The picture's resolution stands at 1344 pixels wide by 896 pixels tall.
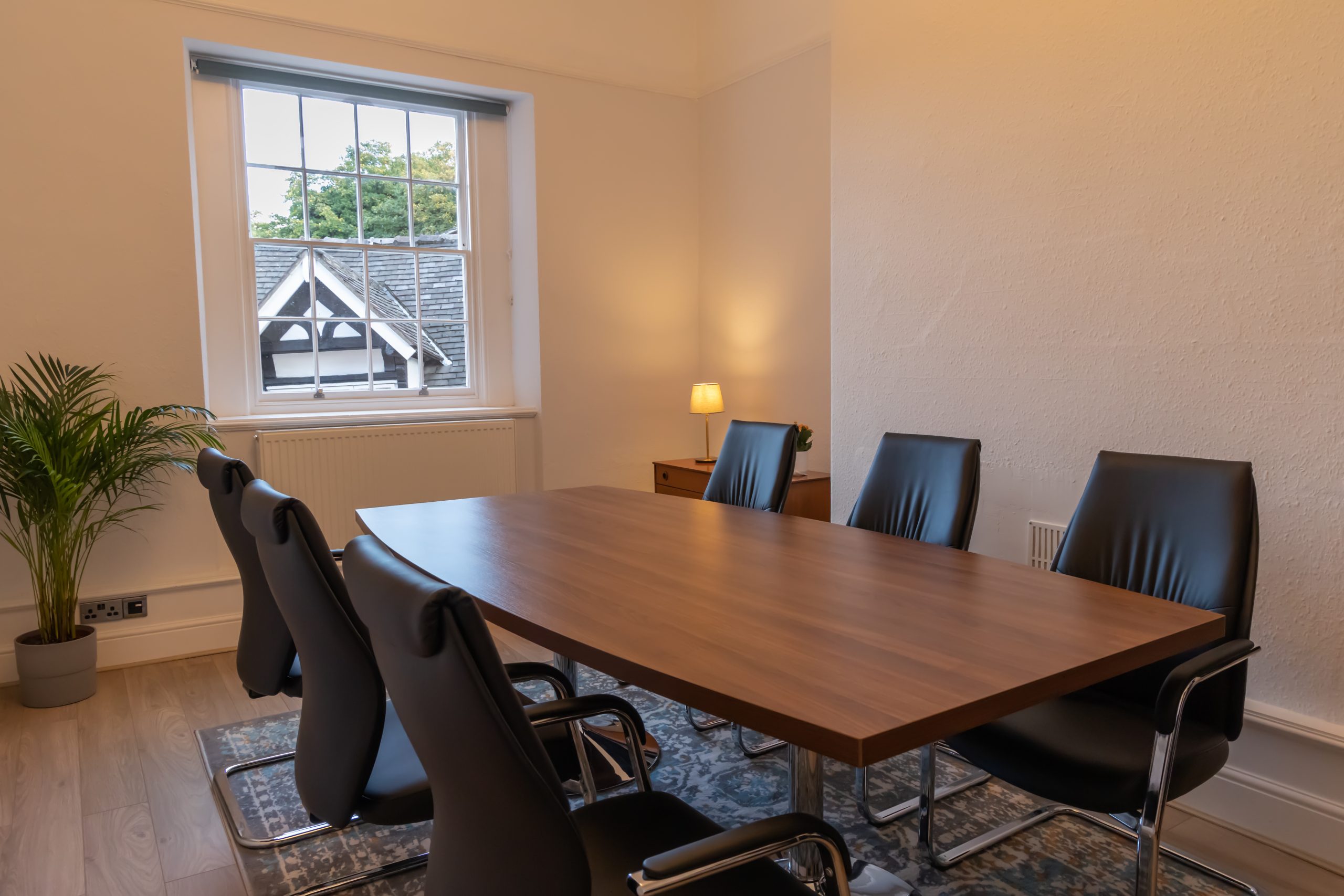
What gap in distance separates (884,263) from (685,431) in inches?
84.6

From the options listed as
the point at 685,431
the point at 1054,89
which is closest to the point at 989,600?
the point at 1054,89

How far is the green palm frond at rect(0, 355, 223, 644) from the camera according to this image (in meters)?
3.19

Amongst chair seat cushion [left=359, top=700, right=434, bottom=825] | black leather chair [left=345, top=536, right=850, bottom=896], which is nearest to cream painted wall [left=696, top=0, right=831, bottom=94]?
chair seat cushion [left=359, top=700, right=434, bottom=825]

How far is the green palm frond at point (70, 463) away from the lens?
3188 millimetres

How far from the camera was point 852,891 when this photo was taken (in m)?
2.02

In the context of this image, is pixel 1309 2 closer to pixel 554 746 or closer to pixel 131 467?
pixel 554 746

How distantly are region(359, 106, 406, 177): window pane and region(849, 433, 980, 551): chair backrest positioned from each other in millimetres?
3132

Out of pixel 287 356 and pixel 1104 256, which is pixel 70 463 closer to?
pixel 287 356

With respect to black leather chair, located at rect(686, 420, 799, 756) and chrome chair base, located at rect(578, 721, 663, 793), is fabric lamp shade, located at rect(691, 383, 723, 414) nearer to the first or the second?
black leather chair, located at rect(686, 420, 799, 756)

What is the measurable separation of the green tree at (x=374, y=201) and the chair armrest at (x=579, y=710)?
12.0 feet

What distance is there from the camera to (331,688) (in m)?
1.62

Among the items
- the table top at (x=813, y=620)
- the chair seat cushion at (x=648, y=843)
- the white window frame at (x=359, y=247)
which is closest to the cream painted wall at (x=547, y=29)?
the white window frame at (x=359, y=247)

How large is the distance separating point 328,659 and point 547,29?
4.06 meters

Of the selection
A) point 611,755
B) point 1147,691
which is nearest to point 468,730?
→ point 1147,691
